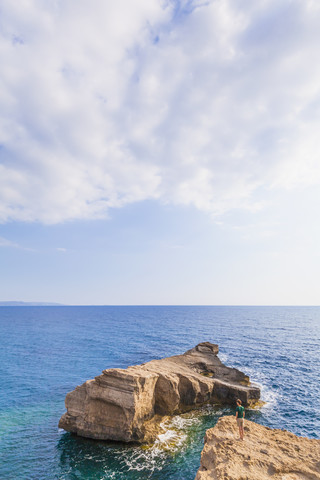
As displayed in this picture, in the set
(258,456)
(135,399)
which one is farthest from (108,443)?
(258,456)

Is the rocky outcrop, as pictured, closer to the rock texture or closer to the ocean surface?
the ocean surface

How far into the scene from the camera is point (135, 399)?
22.3 meters

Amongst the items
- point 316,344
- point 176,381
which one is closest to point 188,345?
point 316,344

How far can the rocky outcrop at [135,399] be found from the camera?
2220 cm

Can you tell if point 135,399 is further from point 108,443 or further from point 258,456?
point 258,456

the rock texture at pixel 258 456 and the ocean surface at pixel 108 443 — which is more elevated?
the rock texture at pixel 258 456

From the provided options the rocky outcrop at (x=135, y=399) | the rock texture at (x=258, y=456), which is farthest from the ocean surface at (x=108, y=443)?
the rock texture at (x=258, y=456)

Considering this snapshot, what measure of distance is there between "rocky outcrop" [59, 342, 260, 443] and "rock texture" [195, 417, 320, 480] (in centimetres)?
799

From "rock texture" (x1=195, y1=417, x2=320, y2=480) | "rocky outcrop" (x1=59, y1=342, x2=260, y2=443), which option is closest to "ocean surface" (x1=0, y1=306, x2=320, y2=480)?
"rocky outcrop" (x1=59, y1=342, x2=260, y2=443)

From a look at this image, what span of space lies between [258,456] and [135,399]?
11.3 meters

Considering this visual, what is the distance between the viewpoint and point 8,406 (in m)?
29.5

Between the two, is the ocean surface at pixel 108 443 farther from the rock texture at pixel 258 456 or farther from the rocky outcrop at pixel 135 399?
the rock texture at pixel 258 456

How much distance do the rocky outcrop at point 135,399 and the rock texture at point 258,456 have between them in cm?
799

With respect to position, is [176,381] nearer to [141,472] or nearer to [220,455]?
[141,472]
